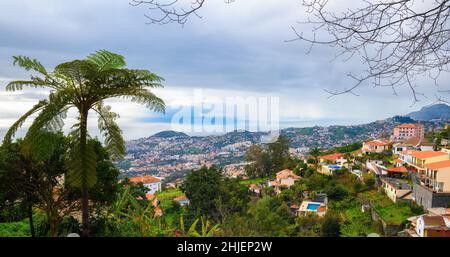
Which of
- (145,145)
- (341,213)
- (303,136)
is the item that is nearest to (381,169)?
(341,213)

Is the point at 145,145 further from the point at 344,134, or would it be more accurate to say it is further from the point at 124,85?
the point at 344,134

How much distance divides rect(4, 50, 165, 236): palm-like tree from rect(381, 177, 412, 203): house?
36.4ft

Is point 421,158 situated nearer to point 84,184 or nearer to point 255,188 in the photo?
point 255,188

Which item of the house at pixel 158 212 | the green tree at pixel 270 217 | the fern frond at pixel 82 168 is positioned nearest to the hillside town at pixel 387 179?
the green tree at pixel 270 217

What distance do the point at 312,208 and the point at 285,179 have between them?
1.53 meters

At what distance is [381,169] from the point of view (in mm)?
14945

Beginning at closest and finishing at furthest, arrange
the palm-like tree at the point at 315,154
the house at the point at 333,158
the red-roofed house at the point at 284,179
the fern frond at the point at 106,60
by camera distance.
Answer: the fern frond at the point at 106,60, the red-roofed house at the point at 284,179, the palm-like tree at the point at 315,154, the house at the point at 333,158

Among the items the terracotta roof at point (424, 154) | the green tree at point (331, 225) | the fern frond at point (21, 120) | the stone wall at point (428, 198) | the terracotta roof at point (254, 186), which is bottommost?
the green tree at point (331, 225)

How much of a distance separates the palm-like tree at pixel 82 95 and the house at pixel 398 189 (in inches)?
437

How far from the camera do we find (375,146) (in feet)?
51.4

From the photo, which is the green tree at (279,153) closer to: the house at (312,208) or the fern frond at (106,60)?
the house at (312,208)

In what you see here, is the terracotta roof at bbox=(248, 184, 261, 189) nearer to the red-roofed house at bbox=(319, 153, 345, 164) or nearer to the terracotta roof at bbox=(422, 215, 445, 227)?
the red-roofed house at bbox=(319, 153, 345, 164)

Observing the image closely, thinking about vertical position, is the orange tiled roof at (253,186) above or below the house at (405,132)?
below

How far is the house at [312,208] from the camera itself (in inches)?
445
